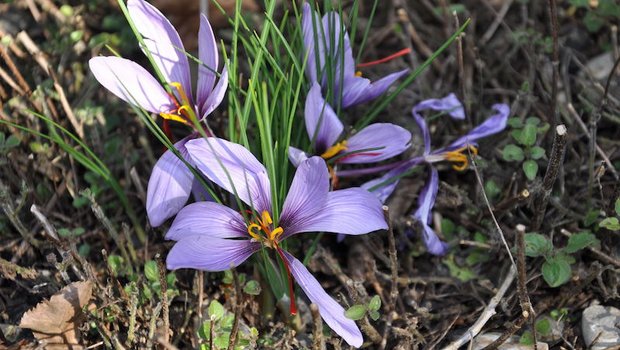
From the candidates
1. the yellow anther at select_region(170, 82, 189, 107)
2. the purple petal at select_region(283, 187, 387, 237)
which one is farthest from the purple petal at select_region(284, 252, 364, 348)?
the yellow anther at select_region(170, 82, 189, 107)

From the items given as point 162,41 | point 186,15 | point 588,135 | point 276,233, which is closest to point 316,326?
point 276,233

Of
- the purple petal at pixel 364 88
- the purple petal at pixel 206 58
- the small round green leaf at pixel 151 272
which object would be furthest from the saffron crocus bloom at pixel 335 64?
the small round green leaf at pixel 151 272

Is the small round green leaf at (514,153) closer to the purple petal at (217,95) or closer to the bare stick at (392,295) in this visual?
the bare stick at (392,295)

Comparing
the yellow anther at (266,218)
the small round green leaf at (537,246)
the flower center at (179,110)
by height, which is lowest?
the small round green leaf at (537,246)

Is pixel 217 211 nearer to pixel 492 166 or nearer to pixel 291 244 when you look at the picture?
pixel 291 244

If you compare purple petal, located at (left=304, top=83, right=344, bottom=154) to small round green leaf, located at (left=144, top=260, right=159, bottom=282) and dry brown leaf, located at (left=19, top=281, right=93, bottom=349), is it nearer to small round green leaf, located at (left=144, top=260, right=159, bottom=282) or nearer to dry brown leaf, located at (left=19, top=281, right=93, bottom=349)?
small round green leaf, located at (left=144, top=260, right=159, bottom=282)

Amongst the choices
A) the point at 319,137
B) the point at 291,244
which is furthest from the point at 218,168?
the point at 291,244

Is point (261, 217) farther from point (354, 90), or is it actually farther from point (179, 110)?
point (354, 90)
